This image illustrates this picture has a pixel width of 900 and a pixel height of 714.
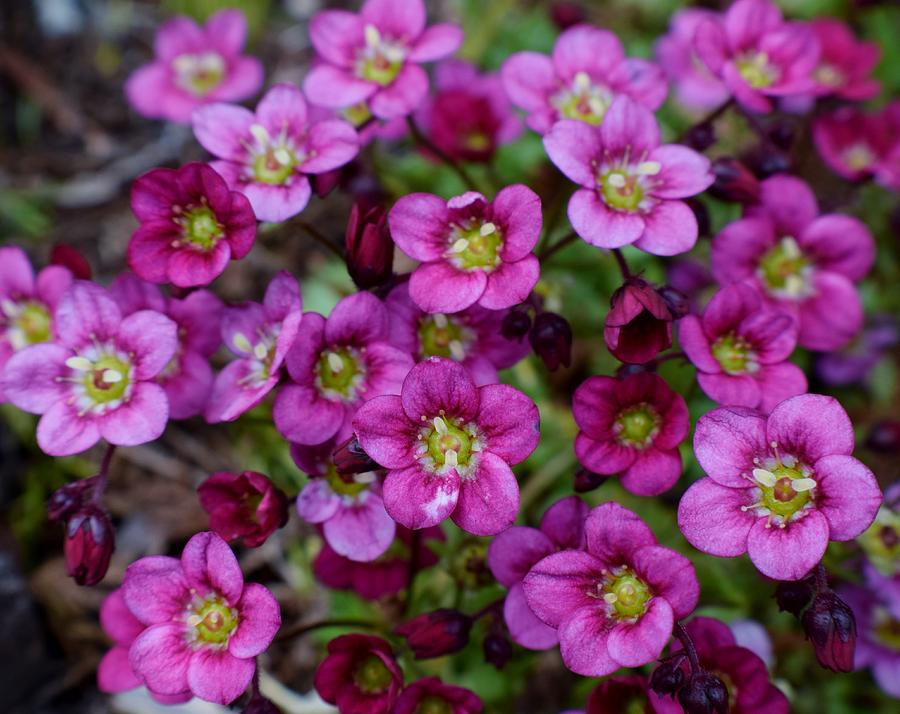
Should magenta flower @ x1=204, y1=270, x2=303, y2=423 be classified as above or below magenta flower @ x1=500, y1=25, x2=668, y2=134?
below

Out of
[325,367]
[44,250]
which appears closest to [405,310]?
[325,367]

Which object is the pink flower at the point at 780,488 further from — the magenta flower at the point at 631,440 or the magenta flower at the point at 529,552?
the magenta flower at the point at 529,552

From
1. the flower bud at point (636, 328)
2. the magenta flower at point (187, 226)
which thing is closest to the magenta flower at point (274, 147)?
the magenta flower at point (187, 226)

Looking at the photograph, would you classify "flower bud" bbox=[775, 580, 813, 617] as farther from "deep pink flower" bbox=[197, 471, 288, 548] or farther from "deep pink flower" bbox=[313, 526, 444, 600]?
"deep pink flower" bbox=[197, 471, 288, 548]

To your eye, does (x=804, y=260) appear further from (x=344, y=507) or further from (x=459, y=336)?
(x=344, y=507)

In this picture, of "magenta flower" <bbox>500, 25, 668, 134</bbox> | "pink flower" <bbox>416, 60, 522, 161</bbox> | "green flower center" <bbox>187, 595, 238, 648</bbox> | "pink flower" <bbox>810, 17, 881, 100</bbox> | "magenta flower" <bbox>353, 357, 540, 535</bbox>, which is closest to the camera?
"magenta flower" <bbox>353, 357, 540, 535</bbox>

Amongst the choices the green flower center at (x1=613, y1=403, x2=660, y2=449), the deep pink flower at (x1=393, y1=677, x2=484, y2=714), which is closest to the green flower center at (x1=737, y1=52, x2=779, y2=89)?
the green flower center at (x1=613, y1=403, x2=660, y2=449)

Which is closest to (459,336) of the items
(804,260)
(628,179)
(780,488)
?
(628,179)
